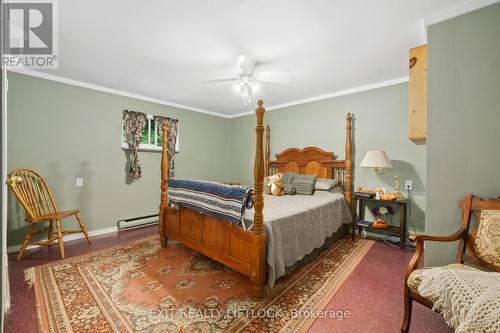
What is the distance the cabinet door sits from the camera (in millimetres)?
2012

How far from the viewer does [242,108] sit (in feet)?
16.8

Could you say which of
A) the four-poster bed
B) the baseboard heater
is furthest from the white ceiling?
the baseboard heater

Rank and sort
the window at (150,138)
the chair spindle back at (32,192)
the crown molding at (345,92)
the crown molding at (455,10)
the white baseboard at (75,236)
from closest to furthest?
the crown molding at (455,10) → the chair spindle back at (32,192) → the white baseboard at (75,236) → the crown molding at (345,92) → the window at (150,138)

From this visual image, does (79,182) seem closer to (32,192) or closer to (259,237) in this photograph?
(32,192)

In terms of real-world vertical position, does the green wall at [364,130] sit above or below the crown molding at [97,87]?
below

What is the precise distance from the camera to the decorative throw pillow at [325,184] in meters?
3.65

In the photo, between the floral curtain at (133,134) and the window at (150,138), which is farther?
the window at (150,138)

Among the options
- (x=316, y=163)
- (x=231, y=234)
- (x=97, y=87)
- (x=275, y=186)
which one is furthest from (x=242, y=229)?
(x=97, y=87)

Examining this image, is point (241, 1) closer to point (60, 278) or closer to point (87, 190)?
point (60, 278)

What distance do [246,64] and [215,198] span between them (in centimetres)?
161

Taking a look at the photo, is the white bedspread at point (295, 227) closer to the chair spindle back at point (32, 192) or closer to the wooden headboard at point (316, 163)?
the wooden headboard at point (316, 163)

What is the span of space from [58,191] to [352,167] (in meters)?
4.67

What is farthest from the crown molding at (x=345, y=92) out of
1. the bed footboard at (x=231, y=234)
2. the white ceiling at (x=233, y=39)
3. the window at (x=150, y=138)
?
the bed footboard at (x=231, y=234)

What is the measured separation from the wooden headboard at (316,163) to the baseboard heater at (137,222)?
248cm
